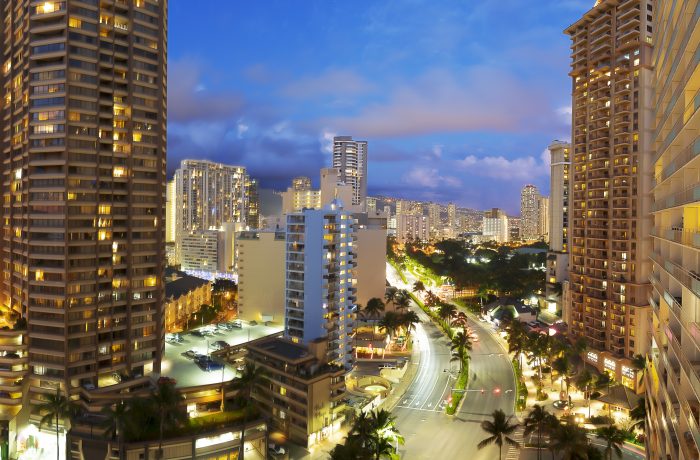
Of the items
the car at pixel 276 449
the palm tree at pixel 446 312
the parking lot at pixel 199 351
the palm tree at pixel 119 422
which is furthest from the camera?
the palm tree at pixel 446 312

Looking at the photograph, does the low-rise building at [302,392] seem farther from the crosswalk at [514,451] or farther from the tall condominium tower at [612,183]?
the tall condominium tower at [612,183]

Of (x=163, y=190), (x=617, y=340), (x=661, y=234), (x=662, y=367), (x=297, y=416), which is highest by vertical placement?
(x=163, y=190)

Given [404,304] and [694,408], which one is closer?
[694,408]

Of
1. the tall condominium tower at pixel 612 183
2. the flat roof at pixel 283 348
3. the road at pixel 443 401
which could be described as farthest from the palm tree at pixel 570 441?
the tall condominium tower at pixel 612 183

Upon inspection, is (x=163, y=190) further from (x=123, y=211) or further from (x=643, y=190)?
(x=643, y=190)

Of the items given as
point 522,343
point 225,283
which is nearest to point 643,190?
point 522,343

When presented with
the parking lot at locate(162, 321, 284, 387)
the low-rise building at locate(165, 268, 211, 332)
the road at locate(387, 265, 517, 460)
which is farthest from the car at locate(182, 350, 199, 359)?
the low-rise building at locate(165, 268, 211, 332)

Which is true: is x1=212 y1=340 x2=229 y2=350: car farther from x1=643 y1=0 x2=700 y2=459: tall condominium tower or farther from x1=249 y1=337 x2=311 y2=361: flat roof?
x1=643 y1=0 x2=700 y2=459: tall condominium tower
